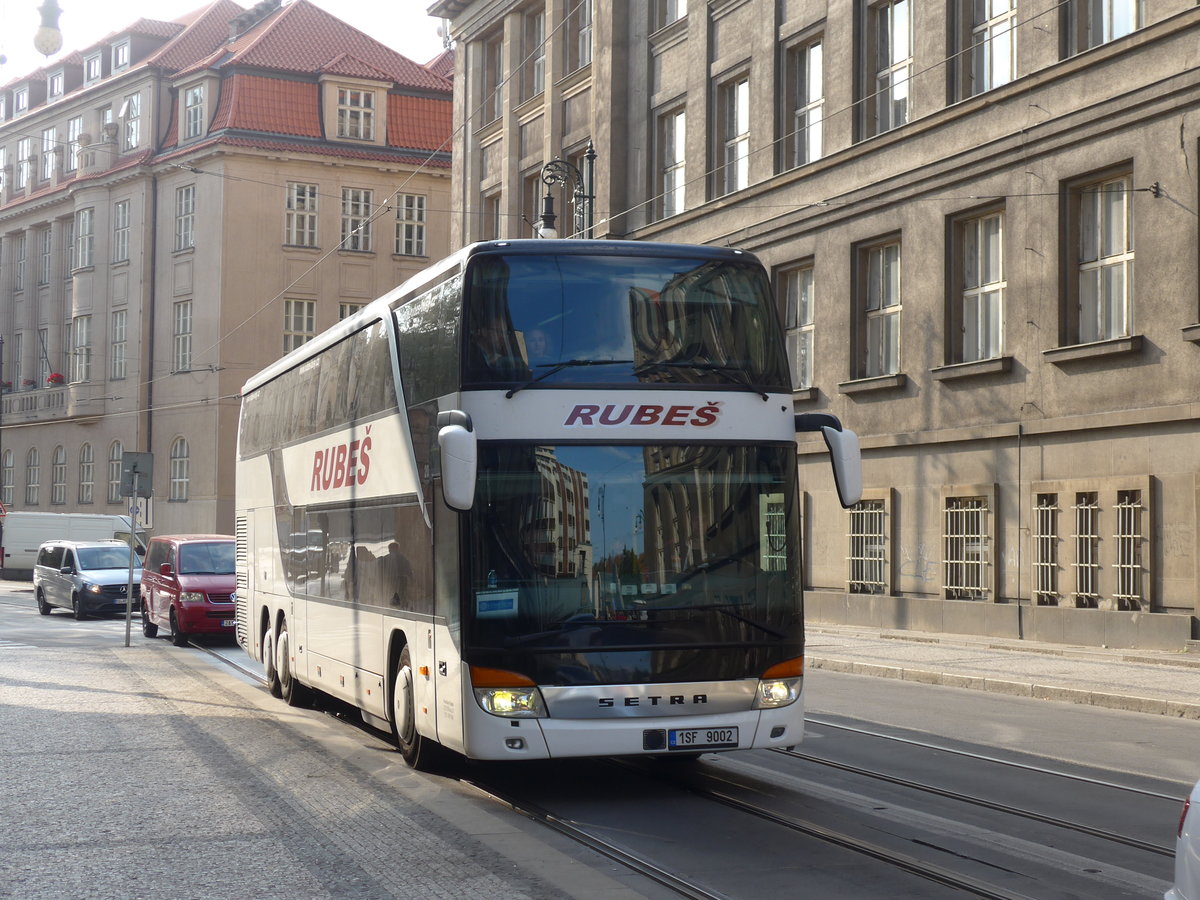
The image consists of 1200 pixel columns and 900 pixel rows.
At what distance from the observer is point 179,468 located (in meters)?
57.7

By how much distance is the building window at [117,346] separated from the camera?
60.9 m

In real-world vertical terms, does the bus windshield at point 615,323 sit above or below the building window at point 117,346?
below

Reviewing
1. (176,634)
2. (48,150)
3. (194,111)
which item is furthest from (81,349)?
(176,634)

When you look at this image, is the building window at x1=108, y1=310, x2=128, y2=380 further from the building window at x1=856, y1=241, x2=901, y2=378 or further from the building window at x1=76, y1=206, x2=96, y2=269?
the building window at x1=856, y1=241, x2=901, y2=378

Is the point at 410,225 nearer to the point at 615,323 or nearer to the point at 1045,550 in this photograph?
the point at 1045,550

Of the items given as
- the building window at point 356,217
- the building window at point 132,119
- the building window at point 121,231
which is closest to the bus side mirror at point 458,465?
the building window at point 356,217

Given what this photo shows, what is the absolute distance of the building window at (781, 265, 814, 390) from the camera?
29.2m

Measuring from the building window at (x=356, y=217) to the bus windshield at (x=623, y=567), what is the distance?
4943 cm

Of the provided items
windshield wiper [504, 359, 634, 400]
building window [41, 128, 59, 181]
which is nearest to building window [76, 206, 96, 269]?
building window [41, 128, 59, 181]

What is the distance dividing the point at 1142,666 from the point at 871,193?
1068cm

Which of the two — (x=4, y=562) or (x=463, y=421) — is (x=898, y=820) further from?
(x=4, y=562)

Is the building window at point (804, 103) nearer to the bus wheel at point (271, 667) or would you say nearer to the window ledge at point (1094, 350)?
the window ledge at point (1094, 350)

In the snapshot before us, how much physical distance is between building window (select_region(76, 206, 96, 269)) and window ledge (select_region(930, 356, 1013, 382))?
151 feet

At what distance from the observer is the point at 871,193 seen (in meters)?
26.6
